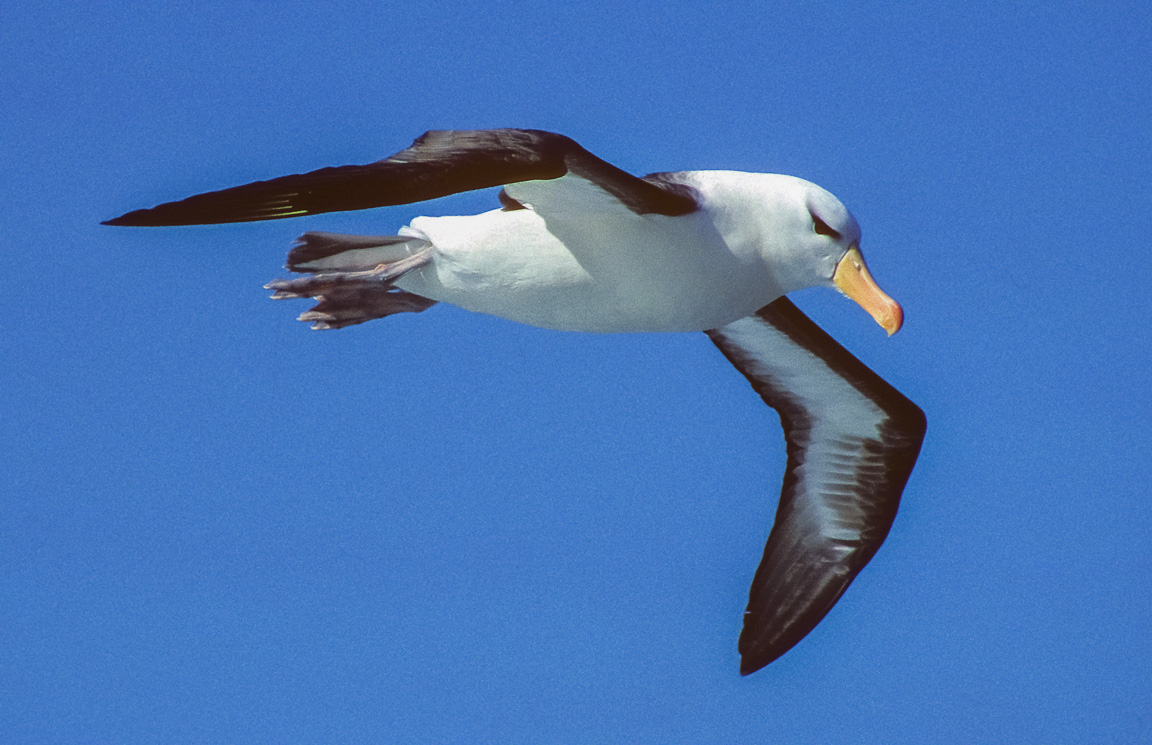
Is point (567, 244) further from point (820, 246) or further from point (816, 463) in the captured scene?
point (816, 463)

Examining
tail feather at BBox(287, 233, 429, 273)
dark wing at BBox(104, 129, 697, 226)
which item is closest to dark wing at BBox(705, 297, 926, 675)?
tail feather at BBox(287, 233, 429, 273)

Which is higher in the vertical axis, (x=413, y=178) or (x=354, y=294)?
(x=413, y=178)

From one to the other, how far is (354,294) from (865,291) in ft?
9.43

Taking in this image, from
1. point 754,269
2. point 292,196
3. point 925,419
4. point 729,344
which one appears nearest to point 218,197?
point 292,196

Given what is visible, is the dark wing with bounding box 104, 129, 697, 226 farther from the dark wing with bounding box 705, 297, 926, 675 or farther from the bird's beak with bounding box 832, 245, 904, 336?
the dark wing with bounding box 705, 297, 926, 675

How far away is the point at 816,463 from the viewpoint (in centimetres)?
994

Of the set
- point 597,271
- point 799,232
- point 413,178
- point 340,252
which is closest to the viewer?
point 413,178

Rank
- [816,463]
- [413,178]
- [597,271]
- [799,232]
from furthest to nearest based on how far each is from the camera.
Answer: [816,463] → [799,232] → [597,271] → [413,178]

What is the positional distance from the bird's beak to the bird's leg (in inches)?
88.9

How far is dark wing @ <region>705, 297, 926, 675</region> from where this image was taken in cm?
925

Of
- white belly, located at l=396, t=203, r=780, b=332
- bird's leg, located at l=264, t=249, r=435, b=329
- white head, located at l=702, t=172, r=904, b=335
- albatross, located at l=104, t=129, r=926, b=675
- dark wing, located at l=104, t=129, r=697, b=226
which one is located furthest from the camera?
bird's leg, located at l=264, t=249, r=435, b=329

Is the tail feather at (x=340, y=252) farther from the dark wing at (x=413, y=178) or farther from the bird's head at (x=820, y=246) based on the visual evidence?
the bird's head at (x=820, y=246)

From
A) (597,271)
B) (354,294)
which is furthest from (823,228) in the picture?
(354,294)

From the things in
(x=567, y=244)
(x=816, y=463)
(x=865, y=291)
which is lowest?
(x=816, y=463)
